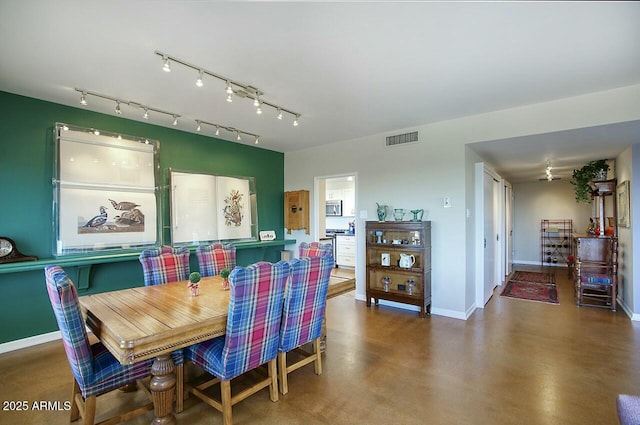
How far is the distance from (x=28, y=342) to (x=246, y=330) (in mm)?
3046

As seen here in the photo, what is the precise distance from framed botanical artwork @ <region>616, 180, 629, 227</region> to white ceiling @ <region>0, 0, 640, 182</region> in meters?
0.77

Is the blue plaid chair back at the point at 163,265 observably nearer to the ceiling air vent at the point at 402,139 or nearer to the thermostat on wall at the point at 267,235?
the thermostat on wall at the point at 267,235

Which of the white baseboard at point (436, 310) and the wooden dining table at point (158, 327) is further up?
the wooden dining table at point (158, 327)

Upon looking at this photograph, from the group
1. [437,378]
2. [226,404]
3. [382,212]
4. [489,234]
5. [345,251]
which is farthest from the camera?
[345,251]

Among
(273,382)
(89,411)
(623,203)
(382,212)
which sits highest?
(623,203)

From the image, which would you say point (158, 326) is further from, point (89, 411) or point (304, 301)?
point (304, 301)

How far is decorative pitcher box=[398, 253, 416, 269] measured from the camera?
4371 millimetres

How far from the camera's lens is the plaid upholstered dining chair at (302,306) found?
2.29 meters

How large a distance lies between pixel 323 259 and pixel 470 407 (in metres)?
1.48

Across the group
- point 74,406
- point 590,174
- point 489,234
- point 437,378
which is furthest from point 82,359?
point 590,174

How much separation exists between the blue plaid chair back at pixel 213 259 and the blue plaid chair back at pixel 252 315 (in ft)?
5.29

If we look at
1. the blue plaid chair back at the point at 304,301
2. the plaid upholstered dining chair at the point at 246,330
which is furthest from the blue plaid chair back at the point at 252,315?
the blue plaid chair back at the point at 304,301

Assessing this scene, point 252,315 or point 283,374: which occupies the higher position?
point 252,315

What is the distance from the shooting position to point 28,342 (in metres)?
3.34
